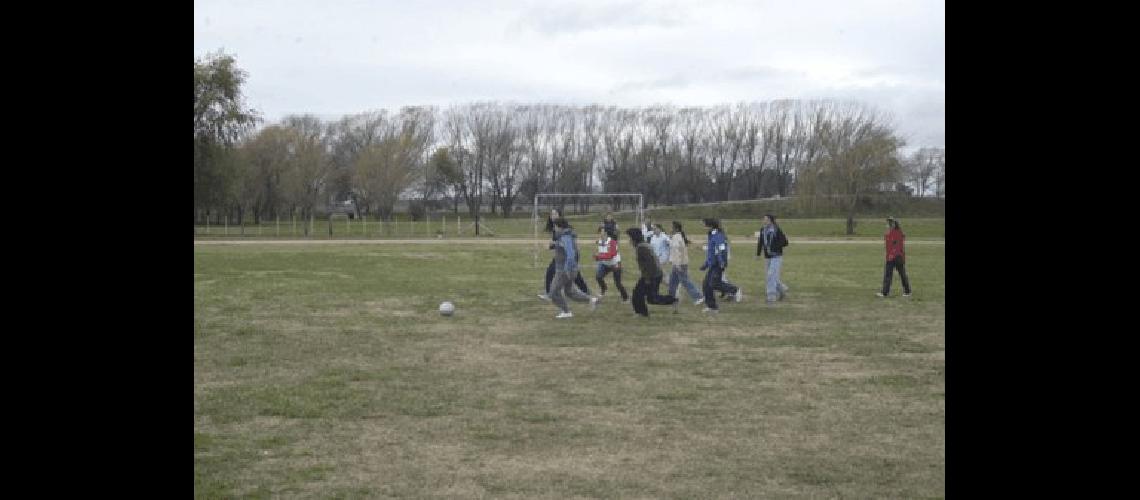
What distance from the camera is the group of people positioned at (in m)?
15.3

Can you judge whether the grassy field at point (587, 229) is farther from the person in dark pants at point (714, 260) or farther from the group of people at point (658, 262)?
the person in dark pants at point (714, 260)

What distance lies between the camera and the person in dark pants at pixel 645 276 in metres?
15.0

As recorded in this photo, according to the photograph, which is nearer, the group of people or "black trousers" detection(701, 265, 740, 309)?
the group of people

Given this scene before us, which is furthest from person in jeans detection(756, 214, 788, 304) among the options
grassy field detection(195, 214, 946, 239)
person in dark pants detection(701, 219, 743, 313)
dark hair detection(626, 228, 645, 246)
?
grassy field detection(195, 214, 946, 239)

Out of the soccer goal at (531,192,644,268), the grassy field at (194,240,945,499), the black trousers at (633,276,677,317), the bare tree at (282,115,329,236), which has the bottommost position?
the grassy field at (194,240,945,499)

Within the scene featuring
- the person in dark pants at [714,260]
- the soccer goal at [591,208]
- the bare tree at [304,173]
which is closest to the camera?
the person in dark pants at [714,260]

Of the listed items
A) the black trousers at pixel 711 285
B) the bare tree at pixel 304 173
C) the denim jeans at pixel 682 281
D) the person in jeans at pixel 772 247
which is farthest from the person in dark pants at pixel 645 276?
the bare tree at pixel 304 173

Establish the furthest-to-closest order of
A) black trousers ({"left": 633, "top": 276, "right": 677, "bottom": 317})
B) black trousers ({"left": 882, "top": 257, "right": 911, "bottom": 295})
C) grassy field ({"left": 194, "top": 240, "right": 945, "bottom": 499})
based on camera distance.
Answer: black trousers ({"left": 882, "top": 257, "right": 911, "bottom": 295}) < black trousers ({"left": 633, "top": 276, "right": 677, "bottom": 317}) < grassy field ({"left": 194, "top": 240, "right": 945, "bottom": 499})

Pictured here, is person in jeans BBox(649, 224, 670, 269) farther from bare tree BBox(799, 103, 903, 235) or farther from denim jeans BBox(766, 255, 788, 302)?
bare tree BBox(799, 103, 903, 235)

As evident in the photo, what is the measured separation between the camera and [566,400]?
9.00 m

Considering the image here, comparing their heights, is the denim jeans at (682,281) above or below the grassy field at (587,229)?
below

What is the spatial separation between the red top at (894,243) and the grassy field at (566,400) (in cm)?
121
